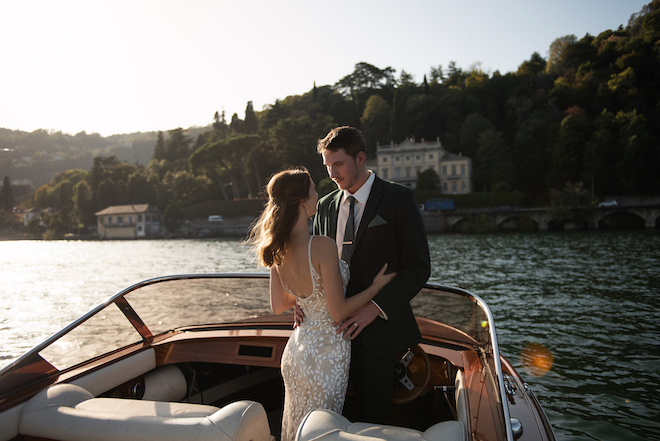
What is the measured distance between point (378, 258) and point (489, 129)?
78.0 m

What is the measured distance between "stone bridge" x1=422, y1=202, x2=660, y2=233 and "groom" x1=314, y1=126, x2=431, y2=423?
53.8 meters

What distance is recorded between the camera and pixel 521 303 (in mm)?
12266

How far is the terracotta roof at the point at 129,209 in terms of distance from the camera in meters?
73.3

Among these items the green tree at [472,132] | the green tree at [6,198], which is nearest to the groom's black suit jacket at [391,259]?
the green tree at [472,132]

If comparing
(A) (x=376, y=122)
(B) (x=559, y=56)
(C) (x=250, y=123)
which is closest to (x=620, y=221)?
(B) (x=559, y=56)

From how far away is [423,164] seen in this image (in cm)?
7388

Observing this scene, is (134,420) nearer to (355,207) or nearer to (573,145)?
(355,207)

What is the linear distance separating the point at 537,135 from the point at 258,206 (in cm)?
4216

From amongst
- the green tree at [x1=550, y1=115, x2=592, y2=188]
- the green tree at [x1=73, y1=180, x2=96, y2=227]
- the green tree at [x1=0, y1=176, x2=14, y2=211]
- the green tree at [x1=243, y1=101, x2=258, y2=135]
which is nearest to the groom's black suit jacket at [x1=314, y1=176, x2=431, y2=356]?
the green tree at [x1=550, y1=115, x2=592, y2=188]

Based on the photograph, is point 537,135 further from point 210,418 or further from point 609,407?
point 210,418

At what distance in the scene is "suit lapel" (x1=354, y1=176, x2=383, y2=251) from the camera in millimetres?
2100

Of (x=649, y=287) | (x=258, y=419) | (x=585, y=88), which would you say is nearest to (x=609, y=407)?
(x=258, y=419)

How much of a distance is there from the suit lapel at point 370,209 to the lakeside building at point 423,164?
70.0m

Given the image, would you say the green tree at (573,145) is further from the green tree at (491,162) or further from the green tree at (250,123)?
the green tree at (250,123)
